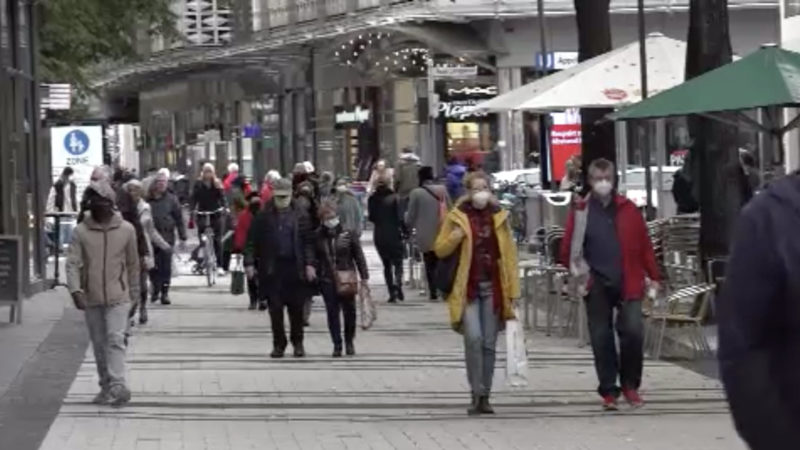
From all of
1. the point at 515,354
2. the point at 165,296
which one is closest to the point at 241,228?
the point at 165,296

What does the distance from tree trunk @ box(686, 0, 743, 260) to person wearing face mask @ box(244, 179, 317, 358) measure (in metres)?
4.23

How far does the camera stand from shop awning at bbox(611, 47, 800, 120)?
42.4ft

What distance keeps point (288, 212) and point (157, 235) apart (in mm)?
5216

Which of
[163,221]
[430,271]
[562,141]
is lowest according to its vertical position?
[430,271]

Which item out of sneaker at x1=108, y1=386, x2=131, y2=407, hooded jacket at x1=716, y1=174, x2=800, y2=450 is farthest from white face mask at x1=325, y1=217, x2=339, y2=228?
hooded jacket at x1=716, y1=174, x2=800, y2=450

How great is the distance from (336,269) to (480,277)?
4.73m

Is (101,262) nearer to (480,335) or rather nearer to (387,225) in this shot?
(480,335)

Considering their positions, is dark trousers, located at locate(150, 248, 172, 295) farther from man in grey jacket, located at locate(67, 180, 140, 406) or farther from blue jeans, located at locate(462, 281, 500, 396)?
blue jeans, located at locate(462, 281, 500, 396)

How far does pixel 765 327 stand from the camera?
3.47 m

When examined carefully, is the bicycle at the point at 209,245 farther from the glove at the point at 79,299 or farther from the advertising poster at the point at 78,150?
the glove at the point at 79,299

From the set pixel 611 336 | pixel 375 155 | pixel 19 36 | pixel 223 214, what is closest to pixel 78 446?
pixel 611 336

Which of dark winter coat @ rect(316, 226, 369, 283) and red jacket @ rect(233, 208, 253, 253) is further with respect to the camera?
red jacket @ rect(233, 208, 253, 253)

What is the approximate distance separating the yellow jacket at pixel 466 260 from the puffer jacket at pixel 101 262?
93.1 inches

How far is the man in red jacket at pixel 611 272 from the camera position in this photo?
41.2 ft
